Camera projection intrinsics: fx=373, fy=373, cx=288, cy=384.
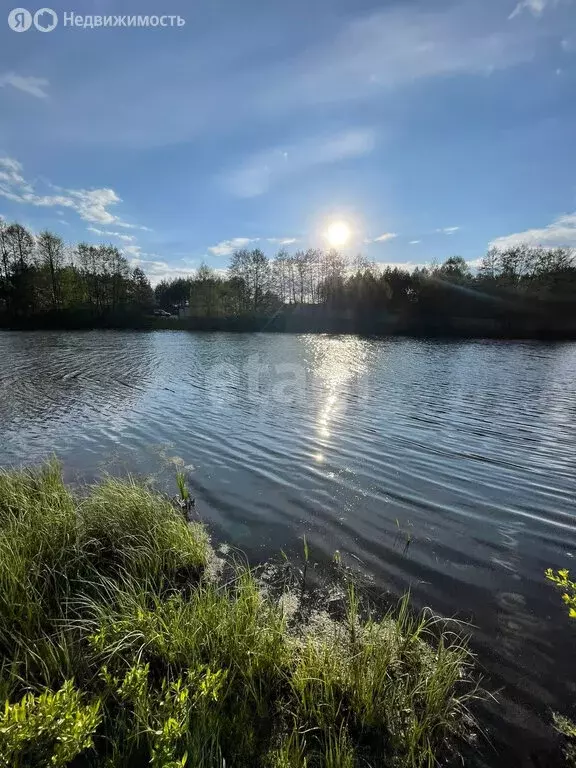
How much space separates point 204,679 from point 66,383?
19.9 meters

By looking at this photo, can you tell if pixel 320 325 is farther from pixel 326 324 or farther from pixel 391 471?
pixel 391 471

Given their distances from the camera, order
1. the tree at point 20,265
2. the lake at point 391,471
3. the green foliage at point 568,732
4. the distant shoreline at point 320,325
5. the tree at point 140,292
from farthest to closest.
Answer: the tree at point 140,292 → the tree at point 20,265 → the distant shoreline at point 320,325 → the lake at point 391,471 → the green foliage at point 568,732

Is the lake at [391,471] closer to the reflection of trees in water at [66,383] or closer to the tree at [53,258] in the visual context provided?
the reflection of trees in water at [66,383]

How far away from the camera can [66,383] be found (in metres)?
19.4

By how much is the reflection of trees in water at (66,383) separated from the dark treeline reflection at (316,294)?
43.3 m

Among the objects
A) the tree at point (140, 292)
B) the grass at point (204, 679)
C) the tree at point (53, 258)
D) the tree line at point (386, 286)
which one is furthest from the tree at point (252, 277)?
the grass at point (204, 679)

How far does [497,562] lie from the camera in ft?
18.0

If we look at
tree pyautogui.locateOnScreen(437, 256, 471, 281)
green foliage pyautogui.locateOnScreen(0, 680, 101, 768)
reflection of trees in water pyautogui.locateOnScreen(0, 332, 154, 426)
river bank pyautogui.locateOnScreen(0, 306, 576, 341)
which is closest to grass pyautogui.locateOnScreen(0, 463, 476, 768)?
green foliage pyautogui.locateOnScreen(0, 680, 101, 768)

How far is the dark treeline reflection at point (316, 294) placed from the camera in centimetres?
6353

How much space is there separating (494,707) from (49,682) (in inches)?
150

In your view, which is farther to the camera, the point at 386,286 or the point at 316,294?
the point at 316,294

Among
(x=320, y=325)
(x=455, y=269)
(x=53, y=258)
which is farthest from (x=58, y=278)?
(x=455, y=269)

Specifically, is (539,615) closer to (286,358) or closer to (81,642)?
(81,642)

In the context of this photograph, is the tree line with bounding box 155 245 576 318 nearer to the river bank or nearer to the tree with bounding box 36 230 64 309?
the river bank
